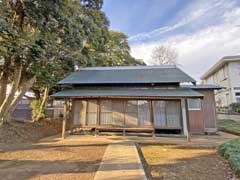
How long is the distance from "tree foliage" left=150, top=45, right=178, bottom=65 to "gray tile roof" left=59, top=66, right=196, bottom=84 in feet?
50.2

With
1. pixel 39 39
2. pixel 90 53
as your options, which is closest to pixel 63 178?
pixel 39 39

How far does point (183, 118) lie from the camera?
10219 mm

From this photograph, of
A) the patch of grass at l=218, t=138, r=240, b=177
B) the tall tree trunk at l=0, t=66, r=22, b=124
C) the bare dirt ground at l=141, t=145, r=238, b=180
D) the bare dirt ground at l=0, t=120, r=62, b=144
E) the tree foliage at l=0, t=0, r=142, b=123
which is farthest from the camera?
→ the tall tree trunk at l=0, t=66, r=22, b=124

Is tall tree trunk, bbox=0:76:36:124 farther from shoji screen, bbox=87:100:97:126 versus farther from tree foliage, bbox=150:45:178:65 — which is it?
tree foliage, bbox=150:45:178:65

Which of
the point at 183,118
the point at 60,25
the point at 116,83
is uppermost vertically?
the point at 60,25

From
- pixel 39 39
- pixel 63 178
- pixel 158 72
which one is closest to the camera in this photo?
pixel 63 178

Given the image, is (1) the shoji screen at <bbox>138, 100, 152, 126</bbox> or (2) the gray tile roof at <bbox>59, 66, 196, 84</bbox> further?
(2) the gray tile roof at <bbox>59, 66, 196, 84</bbox>

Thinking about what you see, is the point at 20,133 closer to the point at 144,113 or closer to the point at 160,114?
the point at 144,113

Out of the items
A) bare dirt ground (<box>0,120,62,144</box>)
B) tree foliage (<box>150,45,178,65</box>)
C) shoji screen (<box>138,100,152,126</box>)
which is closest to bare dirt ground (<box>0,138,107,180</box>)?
bare dirt ground (<box>0,120,62,144</box>)

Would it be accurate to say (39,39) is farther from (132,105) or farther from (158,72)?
(158,72)

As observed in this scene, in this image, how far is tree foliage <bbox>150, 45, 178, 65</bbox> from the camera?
2775cm

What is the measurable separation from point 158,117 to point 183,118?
1380 mm

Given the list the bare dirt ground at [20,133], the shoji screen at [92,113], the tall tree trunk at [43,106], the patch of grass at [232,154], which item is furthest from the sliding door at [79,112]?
the patch of grass at [232,154]

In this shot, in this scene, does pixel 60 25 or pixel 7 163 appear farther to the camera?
pixel 60 25
